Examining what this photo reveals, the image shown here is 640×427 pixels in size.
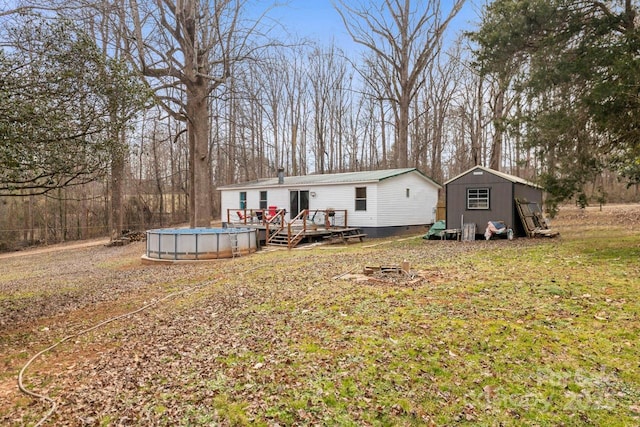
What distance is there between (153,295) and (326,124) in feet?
96.6

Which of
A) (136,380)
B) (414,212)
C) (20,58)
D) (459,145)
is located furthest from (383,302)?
(459,145)

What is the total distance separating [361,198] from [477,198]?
16.6 feet

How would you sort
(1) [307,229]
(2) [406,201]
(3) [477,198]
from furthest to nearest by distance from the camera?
1. (2) [406,201]
2. (1) [307,229]
3. (3) [477,198]

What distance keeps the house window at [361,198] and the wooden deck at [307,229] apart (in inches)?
27.5

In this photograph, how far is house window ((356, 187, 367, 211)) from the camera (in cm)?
1816

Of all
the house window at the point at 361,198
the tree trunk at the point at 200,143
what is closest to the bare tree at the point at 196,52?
the tree trunk at the point at 200,143

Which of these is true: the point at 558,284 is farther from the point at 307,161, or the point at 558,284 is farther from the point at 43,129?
the point at 307,161

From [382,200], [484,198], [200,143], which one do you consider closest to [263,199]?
[200,143]

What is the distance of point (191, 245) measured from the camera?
13242 mm

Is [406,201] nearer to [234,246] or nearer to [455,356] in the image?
[234,246]

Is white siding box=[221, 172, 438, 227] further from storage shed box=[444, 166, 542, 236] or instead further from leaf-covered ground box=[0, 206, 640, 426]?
leaf-covered ground box=[0, 206, 640, 426]

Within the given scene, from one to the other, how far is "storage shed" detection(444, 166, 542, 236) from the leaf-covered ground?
631cm

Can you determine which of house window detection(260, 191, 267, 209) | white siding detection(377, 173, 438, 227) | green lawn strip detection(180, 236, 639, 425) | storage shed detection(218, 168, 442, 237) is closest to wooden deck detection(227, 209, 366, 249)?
storage shed detection(218, 168, 442, 237)

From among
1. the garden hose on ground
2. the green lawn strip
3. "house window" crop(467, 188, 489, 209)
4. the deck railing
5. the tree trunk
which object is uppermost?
the tree trunk
